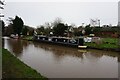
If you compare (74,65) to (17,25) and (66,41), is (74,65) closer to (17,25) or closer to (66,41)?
(66,41)

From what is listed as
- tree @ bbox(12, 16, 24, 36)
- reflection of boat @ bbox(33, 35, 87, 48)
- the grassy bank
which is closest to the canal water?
the grassy bank

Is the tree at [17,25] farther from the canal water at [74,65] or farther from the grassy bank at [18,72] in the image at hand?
the grassy bank at [18,72]

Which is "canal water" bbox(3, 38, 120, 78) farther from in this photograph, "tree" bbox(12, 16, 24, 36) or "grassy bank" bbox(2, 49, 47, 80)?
"tree" bbox(12, 16, 24, 36)

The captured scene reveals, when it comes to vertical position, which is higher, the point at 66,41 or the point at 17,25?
the point at 17,25

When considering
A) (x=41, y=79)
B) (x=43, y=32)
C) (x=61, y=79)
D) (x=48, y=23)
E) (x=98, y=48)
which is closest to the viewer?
(x=41, y=79)

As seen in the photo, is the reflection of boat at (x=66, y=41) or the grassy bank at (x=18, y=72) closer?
the grassy bank at (x=18, y=72)

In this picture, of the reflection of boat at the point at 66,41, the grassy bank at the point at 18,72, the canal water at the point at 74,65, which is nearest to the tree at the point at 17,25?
the reflection of boat at the point at 66,41

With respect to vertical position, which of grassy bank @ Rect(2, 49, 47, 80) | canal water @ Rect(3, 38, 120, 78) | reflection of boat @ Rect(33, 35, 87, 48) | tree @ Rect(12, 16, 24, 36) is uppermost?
tree @ Rect(12, 16, 24, 36)

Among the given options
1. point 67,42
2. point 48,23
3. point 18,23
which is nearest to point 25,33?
point 18,23

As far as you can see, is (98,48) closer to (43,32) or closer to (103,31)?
(103,31)

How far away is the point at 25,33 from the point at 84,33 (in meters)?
21.5

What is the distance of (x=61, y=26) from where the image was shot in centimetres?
4162

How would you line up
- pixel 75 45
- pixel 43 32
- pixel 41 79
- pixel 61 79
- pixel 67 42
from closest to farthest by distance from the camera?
pixel 41 79, pixel 61 79, pixel 75 45, pixel 67 42, pixel 43 32

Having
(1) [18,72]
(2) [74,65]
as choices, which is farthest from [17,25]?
(1) [18,72]
